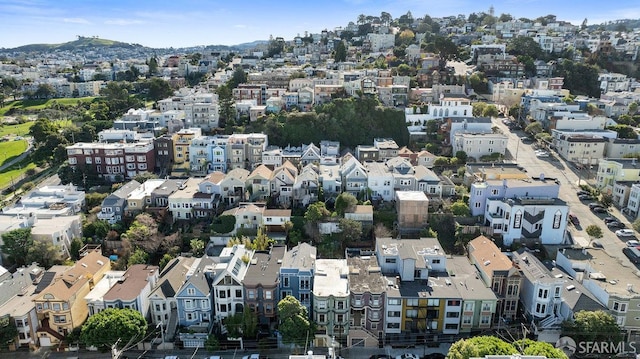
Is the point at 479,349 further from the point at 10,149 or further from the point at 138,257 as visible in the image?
the point at 10,149

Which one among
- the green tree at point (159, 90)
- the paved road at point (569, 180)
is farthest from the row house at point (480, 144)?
the green tree at point (159, 90)

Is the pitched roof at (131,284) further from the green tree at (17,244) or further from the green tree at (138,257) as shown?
the green tree at (17,244)

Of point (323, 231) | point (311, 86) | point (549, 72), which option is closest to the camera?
point (323, 231)

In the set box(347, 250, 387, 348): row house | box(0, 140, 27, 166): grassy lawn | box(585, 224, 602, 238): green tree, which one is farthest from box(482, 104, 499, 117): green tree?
box(0, 140, 27, 166): grassy lawn

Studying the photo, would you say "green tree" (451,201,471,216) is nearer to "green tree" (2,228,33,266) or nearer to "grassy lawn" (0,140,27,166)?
"green tree" (2,228,33,266)

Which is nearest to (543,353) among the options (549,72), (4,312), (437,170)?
(437,170)

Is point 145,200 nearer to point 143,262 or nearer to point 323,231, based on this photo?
point 143,262

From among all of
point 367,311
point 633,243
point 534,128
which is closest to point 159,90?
point 534,128
